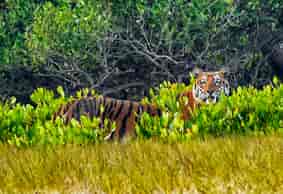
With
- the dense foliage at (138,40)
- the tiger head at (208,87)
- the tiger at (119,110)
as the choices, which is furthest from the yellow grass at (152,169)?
the dense foliage at (138,40)

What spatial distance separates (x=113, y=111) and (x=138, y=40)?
7.30m

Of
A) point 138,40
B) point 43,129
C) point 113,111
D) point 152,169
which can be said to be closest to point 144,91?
point 138,40

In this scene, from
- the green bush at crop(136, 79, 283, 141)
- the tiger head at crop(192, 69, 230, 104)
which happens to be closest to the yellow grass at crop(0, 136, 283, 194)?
the green bush at crop(136, 79, 283, 141)

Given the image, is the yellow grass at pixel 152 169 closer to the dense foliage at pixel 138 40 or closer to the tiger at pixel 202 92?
the tiger at pixel 202 92

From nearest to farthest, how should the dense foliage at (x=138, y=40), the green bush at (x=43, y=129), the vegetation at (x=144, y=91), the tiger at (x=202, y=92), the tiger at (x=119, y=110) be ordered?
the vegetation at (x=144, y=91) < the green bush at (x=43, y=129) < the tiger at (x=119, y=110) < the tiger at (x=202, y=92) < the dense foliage at (x=138, y=40)

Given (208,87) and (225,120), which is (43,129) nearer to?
(225,120)

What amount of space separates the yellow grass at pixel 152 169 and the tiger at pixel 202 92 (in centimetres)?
298

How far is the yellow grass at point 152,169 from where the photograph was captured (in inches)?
207

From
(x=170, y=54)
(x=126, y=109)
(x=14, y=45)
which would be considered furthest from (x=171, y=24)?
(x=126, y=109)

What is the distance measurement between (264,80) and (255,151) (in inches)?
457

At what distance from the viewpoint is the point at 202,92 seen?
10.5 meters

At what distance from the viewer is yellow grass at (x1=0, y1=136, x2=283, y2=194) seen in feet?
17.3

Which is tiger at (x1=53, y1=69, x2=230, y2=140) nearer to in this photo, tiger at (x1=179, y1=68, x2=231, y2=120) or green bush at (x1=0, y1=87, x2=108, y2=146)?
tiger at (x1=179, y1=68, x2=231, y2=120)

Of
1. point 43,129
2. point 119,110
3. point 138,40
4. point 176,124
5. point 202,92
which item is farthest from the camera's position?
point 138,40
